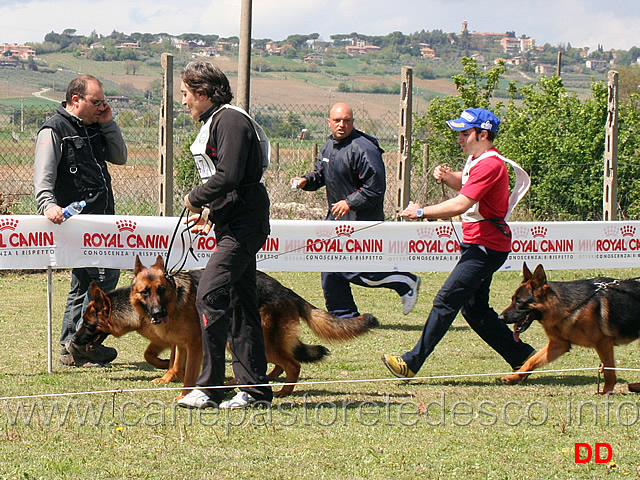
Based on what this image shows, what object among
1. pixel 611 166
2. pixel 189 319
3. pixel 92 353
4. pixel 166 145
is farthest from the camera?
pixel 611 166

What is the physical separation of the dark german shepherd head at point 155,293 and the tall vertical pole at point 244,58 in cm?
583

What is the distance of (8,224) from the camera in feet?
20.4

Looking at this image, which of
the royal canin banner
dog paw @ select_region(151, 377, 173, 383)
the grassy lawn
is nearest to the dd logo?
the grassy lawn

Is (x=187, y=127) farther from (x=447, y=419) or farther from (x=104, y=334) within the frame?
(x=447, y=419)

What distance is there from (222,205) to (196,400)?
4.11ft

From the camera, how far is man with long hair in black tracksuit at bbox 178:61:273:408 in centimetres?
498

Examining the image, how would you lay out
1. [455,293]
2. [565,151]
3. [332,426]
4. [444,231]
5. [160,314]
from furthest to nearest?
[565,151]
[444,231]
[455,293]
[160,314]
[332,426]

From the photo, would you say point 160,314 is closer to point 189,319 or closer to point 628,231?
point 189,319

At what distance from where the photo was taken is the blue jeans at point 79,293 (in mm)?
6789

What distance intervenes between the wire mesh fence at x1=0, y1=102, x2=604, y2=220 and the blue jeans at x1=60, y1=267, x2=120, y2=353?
12.4 feet

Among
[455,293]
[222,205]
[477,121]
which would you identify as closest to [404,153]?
[477,121]

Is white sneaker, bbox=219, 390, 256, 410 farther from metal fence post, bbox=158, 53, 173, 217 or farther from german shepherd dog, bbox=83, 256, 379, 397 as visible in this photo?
metal fence post, bbox=158, 53, 173, 217

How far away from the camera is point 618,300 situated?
20.1 feet

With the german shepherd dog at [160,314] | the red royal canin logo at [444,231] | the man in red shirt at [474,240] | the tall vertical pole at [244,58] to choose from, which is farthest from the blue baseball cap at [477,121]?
the tall vertical pole at [244,58]
